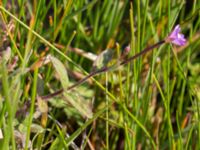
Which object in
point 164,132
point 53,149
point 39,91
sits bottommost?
point 164,132

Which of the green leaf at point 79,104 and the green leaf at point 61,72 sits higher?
the green leaf at point 61,72

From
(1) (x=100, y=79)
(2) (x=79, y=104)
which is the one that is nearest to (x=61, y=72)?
(2) (x=79, y=104)

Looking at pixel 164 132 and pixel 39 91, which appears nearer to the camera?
pixel 39 91

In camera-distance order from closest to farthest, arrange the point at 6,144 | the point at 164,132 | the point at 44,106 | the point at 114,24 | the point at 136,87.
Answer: the point at 6,144, the point at 44,106, the point at 136,87, the point at 164,132, the point at 114,24

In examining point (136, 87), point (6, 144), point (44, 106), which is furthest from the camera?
point (136, 87)

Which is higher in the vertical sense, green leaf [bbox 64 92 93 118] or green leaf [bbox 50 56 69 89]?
green leaf [bbox 50 56 69 89]

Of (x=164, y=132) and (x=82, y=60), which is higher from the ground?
(x=82, y=60)

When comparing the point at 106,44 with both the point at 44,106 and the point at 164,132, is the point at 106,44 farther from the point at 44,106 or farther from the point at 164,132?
the point at 44,106

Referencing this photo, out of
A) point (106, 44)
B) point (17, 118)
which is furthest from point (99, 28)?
point (17, 118)
